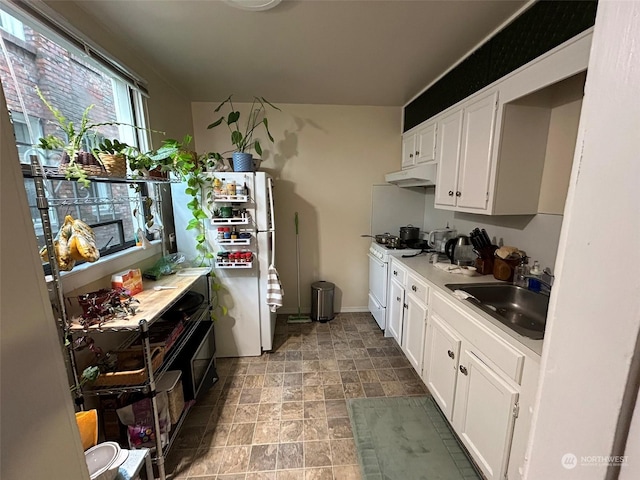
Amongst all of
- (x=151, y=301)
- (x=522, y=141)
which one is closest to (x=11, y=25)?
(x=151, y=301)

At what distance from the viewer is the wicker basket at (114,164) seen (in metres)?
1.35

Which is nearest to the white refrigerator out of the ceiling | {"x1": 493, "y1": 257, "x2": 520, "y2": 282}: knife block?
the ceiling

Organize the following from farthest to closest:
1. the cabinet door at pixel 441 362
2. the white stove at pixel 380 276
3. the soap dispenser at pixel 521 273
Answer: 1. the white stove at pixel 380 276
2. the soap dispenser at pixel 521 273
3. the cabinet door at pixel 441 362

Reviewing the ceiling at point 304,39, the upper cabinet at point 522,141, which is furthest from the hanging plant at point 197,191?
the upper cabinet at point 522,141

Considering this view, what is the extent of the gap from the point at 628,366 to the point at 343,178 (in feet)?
9.96

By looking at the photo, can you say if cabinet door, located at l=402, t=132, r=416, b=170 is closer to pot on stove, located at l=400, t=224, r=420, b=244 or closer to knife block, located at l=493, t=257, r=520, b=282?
pot on stove, located at l=400, t=224, r=420, b=244

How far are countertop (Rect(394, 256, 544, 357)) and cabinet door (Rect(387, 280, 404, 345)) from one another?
0.29m

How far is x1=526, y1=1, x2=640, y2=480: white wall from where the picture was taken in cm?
30

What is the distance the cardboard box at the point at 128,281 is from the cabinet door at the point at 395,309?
2025mm

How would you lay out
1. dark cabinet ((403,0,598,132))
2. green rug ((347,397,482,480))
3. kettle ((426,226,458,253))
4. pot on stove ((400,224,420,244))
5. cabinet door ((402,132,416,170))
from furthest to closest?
pot on stove ((400,224,420,244)), cabinet door ((402,132,416,170)), kettle ((426,226,458,253)), green rug ((347,397,482,480)), dark cabinet ((403,0,598,132))

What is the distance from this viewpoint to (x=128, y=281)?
1572mm

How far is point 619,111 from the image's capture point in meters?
0.30

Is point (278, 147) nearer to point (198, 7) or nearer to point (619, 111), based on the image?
point (198, 7)

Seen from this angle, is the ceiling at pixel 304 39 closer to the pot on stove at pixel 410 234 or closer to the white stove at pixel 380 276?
the pot on stove at pixel 410 234
